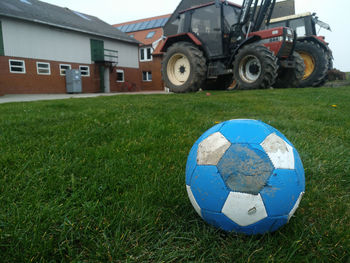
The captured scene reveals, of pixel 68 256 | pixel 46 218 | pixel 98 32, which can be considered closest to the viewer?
pixel 68 256

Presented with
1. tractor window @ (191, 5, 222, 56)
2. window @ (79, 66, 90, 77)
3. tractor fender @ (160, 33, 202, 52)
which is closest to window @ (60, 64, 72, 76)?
window @ (79, 66, 90, 77)

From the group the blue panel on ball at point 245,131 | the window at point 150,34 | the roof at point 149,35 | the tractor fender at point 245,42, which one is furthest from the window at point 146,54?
the blue panel on ball at point 245,131

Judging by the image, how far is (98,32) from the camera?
21781 mm

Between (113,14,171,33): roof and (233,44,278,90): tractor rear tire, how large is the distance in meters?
25.1

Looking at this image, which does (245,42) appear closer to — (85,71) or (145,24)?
(85,71)

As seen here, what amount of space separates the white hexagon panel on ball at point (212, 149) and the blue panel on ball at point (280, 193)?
0.88 ft

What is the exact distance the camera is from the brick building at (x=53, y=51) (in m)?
16.6

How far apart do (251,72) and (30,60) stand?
15855mm

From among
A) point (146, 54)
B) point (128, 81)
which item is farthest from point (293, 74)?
point (146, 54)

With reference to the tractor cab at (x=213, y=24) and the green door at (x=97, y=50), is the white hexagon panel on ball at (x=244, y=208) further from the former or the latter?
the green door at (x=97, y=50)

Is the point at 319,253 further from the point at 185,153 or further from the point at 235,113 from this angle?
the point at 235,113

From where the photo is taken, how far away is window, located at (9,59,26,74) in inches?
664

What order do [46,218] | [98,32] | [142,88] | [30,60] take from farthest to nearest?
1. [142,88]
2. [98,32]
3. [30,60]
4. [46,218]

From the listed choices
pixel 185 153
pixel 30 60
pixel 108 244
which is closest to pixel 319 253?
pixel 108 244
